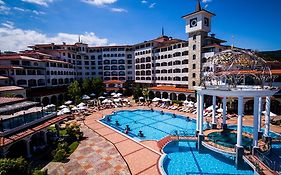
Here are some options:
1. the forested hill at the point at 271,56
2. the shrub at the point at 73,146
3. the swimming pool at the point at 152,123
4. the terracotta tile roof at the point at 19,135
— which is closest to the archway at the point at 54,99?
the swimming pool at the point at 152,123

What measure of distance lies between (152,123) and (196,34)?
28.5 m

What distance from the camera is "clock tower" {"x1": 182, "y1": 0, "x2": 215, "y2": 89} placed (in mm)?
45522

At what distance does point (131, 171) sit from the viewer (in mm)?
16516

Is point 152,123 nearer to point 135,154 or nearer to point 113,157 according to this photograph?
point 135,154

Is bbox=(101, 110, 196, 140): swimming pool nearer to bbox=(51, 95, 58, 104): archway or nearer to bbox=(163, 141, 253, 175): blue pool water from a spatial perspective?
bbox=(163, 141, 253, 175): blue pool water

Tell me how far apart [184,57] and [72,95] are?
3529cm

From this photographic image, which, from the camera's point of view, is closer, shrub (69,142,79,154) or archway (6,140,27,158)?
archway (6,140,27,158)

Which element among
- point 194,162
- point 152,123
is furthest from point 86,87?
point 194,162

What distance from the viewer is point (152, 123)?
34.4 m

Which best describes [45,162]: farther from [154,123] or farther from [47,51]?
[47,51]

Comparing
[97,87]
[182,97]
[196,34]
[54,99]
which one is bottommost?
[54,99]

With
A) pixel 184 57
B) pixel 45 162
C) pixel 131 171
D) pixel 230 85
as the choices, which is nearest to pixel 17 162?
pixel 45 162

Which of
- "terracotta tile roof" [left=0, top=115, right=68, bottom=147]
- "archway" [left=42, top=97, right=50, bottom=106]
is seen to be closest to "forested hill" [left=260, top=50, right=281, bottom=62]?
"terracotta tile roof" [left=0, top=115, right=68, bottom=147]

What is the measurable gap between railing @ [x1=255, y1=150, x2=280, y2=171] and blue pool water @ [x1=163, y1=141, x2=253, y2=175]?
1.57 metres
